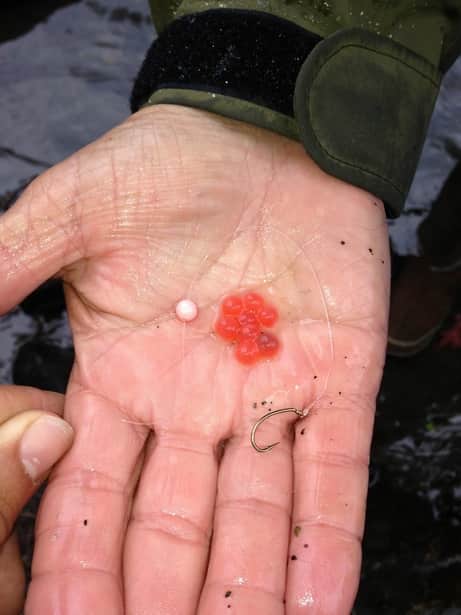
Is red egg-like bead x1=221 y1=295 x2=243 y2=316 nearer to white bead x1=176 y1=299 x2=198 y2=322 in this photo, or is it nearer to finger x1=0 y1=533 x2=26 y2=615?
white bead x1=176 y1=299 x2=198 y2=322

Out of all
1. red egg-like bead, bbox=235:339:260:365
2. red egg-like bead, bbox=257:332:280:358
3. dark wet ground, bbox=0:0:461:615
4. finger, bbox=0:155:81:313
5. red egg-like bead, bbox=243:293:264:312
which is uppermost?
finger, bbox=0:155:81:313

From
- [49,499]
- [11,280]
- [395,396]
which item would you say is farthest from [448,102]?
[49,499]

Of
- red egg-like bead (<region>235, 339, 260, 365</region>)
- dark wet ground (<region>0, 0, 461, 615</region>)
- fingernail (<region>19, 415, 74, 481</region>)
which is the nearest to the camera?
fingernail (<region>19, 415, 74, 481</region>)

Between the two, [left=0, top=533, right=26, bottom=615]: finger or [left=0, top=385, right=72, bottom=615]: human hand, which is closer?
[left=0, top=385, right=72, bottom=615]: human hand

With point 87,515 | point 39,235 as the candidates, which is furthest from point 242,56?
point 87,515

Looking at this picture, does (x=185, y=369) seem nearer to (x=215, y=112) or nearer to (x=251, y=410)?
(x=251, y=410)

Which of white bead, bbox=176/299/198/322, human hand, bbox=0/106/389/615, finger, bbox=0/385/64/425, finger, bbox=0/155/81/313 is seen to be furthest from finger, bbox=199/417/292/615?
finger, bbox=0/155/81/313

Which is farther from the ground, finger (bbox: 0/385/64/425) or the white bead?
the white bead
